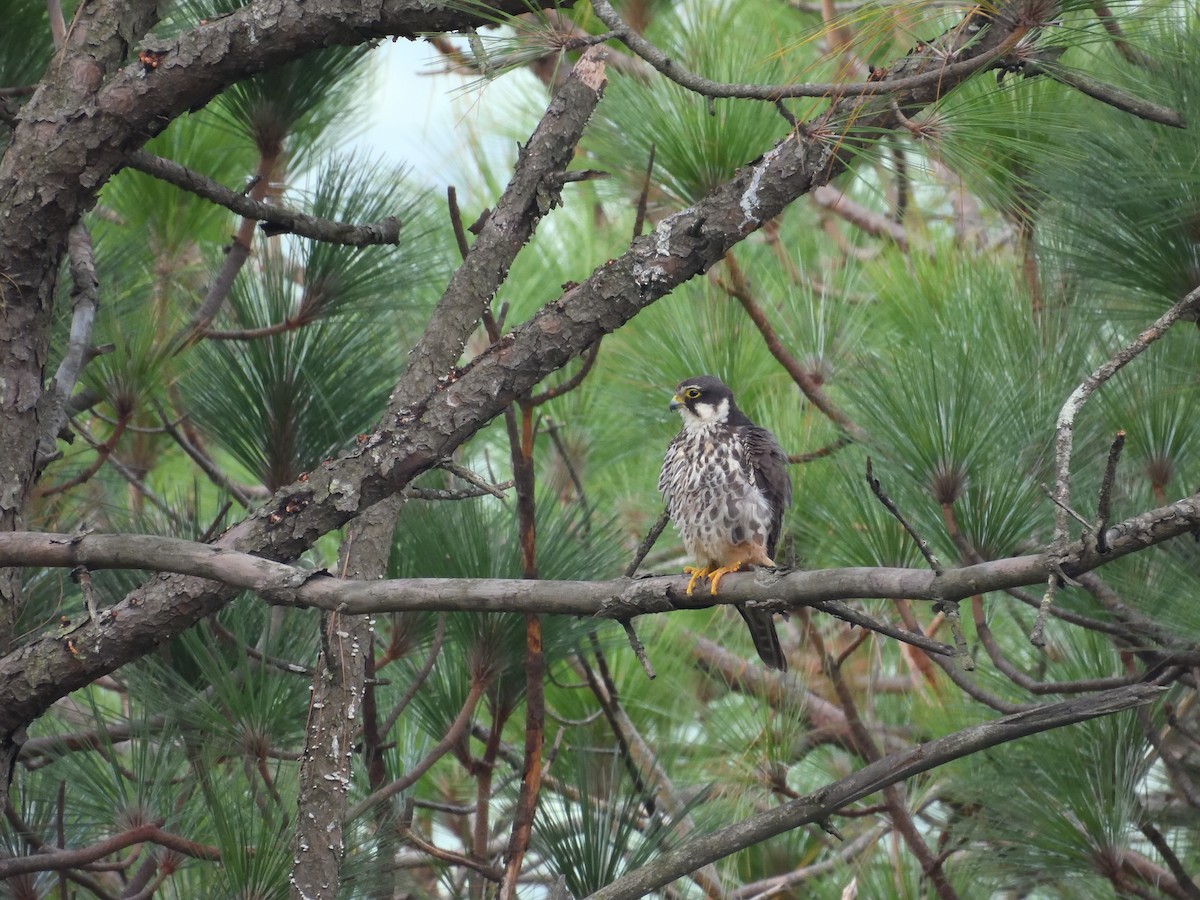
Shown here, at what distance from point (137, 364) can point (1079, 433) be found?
2.23 metres

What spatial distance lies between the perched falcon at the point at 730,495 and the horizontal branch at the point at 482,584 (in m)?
0.94

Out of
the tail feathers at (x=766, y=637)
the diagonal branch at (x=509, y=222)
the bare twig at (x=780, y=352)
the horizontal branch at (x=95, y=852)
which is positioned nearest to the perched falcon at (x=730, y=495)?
the tail feathers at (x=766, y=637)

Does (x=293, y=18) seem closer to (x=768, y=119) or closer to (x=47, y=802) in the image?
(x=768, y=119)

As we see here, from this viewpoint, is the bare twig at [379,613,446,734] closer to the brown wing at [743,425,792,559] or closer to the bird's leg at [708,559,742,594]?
the bird's leg at [708,559,742,594]

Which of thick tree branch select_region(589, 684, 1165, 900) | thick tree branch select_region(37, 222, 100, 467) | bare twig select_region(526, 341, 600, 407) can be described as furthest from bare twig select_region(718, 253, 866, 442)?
thick tree branch select_region(37, 222, 100, 467)

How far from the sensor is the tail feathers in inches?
122

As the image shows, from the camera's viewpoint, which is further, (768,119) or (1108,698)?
(768,119)

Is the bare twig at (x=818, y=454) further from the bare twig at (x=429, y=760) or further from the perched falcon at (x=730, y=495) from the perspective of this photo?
the bare twig at (x=429, y=760)

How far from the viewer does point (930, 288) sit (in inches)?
147

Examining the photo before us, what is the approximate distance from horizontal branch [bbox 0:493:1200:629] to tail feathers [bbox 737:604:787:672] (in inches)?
34.2

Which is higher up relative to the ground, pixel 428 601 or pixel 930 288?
pixel 930 288

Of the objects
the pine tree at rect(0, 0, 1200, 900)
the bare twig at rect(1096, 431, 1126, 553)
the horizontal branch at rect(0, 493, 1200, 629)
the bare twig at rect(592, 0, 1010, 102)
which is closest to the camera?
the bare twig at rect(1096, 431, 1126, 553)

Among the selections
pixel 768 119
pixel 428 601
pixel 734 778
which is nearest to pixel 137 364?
pixel 428 601

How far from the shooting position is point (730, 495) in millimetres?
3188
